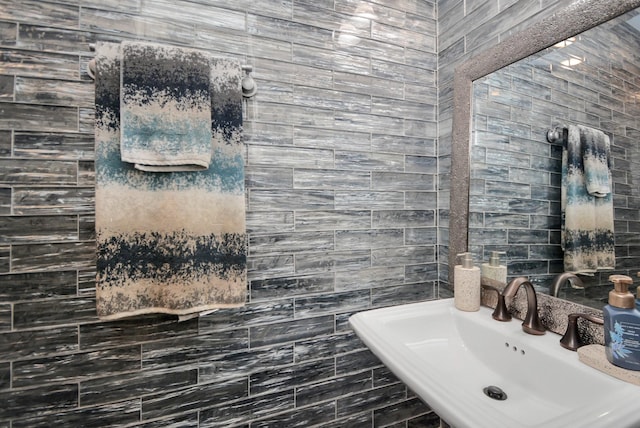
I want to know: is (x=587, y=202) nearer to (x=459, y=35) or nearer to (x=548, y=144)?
(x=548, y=144)

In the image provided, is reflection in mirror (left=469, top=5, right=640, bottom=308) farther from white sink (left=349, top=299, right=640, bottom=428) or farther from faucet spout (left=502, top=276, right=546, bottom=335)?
white sink (left=349, top=299, right=640, bottom=428)

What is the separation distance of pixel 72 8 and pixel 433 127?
1.46m

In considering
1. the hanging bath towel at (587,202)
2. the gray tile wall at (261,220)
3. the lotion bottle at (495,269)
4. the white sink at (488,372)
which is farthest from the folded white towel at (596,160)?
the gray tile wall at (261,220)

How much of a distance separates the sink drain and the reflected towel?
3.57 feet

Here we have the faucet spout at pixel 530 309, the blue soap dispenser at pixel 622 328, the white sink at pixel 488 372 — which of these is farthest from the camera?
the faucet spout at pixel 530 309

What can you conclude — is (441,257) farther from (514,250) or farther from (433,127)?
(433,127)

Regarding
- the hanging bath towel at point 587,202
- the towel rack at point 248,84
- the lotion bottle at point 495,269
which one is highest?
the towel rack at point 248,84

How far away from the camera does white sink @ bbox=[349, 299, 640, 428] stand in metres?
0.52

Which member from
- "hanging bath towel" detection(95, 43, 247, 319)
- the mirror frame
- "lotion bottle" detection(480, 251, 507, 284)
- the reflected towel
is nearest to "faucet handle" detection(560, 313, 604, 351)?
"lotion bottle" detection(480, 251, 507, 284)

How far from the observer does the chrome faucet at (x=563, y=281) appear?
852mm

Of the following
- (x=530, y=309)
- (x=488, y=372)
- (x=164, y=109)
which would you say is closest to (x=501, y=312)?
(x=530, y=309)

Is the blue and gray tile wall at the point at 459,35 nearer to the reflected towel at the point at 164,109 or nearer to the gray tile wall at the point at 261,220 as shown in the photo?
the gray tile wall at the point at 261,220

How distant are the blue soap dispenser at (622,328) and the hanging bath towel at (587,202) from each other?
14cm

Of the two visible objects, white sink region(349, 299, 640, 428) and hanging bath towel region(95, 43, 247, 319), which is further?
hanging bath towel region(95, 43, 247, 319)
